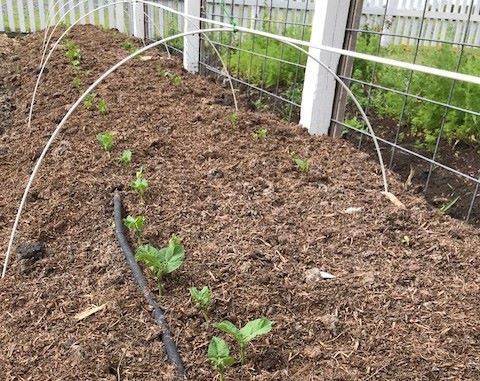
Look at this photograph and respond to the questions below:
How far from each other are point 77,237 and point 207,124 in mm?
1590

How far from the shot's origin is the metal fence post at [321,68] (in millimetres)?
3219

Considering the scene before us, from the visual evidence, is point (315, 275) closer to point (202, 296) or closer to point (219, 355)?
point (202, 296)

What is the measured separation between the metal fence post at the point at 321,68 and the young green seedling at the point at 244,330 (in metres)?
2.28

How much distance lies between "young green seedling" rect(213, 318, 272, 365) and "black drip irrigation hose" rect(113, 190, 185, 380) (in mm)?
180

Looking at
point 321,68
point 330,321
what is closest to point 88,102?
point 321,68

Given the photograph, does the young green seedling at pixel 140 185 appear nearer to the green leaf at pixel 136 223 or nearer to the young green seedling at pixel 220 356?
the green leaf at pixel 136 223

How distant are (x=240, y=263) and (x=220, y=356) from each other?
1.92 ft

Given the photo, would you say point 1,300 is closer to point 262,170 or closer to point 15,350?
point 15,350

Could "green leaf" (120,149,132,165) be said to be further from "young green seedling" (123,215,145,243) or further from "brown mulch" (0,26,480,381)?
"young green seedling" (123,215,145,243)

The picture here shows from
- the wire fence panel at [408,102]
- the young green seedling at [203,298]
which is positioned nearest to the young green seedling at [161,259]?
the young green seedling at [203,298]

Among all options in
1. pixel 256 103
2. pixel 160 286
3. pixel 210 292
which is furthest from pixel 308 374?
pixel 256 103

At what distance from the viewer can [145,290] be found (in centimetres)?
180

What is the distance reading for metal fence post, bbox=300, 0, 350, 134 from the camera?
3219 mm

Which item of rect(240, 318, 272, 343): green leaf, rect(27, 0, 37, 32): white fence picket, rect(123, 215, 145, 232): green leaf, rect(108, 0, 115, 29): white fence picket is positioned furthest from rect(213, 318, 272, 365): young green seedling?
rect(27, 0, 37, 32): white fence picket
